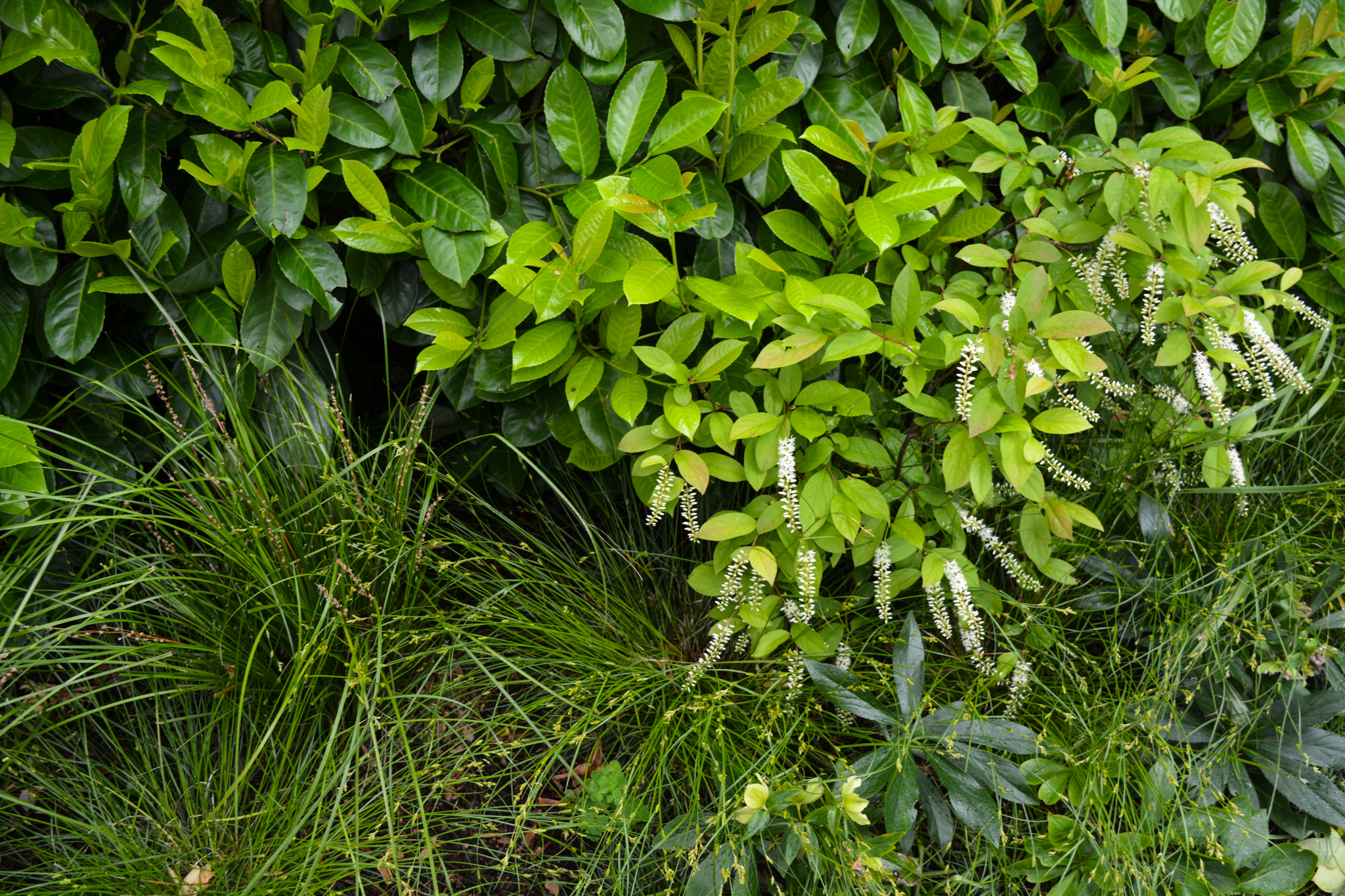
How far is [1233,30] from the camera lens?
216 cm

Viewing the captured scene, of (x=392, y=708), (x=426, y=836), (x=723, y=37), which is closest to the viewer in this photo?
(x=426, y=836)

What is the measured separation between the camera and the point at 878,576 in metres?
1.85

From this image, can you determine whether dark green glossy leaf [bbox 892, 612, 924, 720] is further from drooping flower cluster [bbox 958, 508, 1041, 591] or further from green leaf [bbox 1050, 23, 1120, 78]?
green leaf [bbox 1050, 23, 1120, 78]

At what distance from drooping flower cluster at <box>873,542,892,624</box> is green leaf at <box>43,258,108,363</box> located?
67.3 inches

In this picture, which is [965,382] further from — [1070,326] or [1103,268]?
[1103,268]

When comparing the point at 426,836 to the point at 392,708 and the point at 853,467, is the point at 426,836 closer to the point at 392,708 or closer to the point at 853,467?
the point at 392,708

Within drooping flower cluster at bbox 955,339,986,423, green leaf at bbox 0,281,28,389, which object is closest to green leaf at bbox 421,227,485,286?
green leaf at bbox 0,281,28,389

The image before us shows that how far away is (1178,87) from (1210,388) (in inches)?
36.9

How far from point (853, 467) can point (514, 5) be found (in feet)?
4.12

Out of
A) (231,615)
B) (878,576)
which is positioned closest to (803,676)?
(878,576)

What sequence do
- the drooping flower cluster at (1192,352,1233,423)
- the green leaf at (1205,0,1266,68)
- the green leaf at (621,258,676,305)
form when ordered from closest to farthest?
the green leaf at (621,258,676,305) < the drooping flower cluster at (1192,352,1233,423) < the green leaf at (1205,0,1266,68)

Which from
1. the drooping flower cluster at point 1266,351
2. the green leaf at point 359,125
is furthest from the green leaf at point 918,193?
the green leaf at point 359,125

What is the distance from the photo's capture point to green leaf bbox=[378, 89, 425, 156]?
6.03ft

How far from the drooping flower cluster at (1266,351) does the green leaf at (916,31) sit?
0.87 meters
